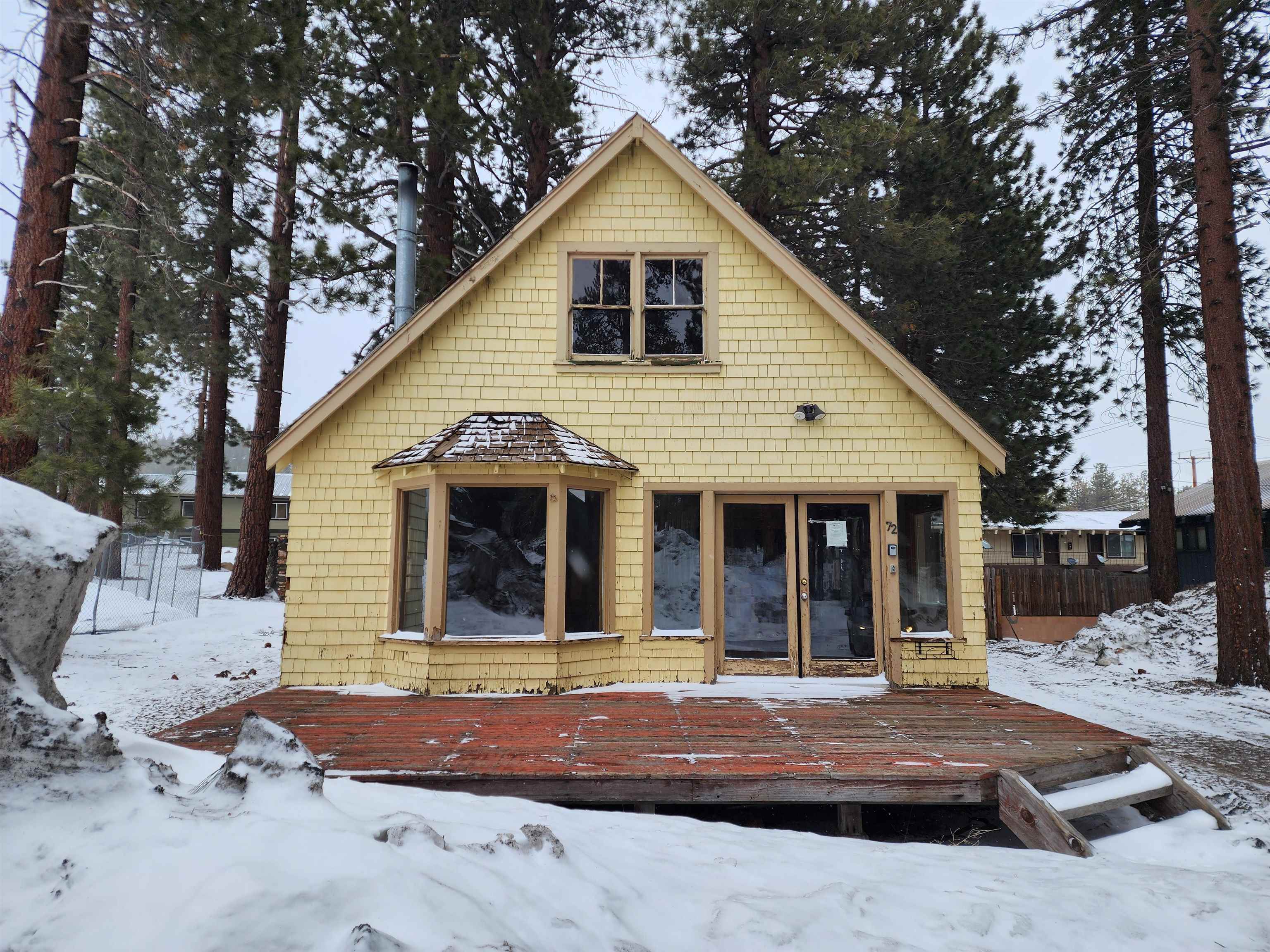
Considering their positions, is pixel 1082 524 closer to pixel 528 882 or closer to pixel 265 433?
pixel 265 433

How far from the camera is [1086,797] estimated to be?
185 inches

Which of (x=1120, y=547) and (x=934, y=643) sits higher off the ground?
(x=1120, y=547)

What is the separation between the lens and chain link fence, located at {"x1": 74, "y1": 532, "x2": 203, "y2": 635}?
1270 cm

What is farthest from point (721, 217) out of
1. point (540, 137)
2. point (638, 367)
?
point (540, 137)

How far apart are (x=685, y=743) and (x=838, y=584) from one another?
10.8 ft

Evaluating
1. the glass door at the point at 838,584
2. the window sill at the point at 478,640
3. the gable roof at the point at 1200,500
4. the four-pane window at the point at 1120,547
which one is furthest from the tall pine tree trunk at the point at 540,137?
the four-pane window at the point at 1120,547

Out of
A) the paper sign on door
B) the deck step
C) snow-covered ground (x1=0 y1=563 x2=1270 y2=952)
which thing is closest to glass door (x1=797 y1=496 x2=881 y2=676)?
the paper sign on door

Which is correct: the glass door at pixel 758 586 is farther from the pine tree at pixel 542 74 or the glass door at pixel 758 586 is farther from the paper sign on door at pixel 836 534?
the pine tree at pixel 542 74

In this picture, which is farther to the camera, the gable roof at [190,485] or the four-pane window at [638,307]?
the gable roof at [190,485]

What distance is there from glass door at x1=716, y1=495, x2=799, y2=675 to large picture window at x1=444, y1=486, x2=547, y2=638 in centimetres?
201

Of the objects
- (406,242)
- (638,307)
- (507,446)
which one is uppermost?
(406,242)

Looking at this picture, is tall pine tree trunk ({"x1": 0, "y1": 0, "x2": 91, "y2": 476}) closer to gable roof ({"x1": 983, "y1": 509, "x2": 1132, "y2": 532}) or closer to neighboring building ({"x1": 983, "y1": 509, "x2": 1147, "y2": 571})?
gable roof ({"x1": 983, "y1": 509, "x2": 1132, "y2": 532})

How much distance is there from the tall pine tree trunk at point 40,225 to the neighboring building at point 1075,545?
28736 millimetres

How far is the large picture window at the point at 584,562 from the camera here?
7.38m
